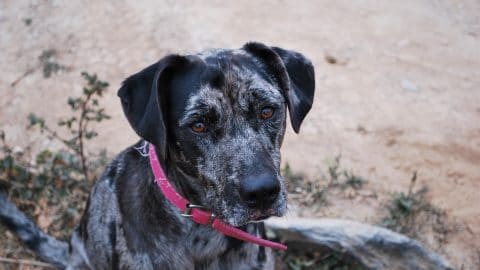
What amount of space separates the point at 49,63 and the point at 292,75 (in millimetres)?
4574

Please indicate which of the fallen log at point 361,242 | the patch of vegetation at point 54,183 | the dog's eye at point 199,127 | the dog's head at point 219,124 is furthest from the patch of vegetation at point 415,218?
the patch of vegetation at point 54,183

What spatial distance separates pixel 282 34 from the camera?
8156 mm

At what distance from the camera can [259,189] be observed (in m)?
3.48

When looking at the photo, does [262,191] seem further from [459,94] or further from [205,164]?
[459,94]

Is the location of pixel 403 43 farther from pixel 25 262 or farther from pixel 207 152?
pixel 25 262

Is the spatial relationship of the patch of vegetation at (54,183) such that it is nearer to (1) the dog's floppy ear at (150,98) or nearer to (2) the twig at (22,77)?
(2) the twig at (22,77)

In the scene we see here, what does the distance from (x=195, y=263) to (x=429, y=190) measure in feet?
9.76

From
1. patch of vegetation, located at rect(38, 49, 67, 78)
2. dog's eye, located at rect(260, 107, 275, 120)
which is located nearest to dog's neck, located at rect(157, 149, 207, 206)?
dog's eye, located at rect(260, 107, 275, 120)

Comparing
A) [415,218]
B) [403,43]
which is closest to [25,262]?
[415,218]

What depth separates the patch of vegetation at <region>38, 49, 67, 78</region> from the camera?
765 cm

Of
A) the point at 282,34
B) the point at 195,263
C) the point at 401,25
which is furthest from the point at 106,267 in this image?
the point at 401,25

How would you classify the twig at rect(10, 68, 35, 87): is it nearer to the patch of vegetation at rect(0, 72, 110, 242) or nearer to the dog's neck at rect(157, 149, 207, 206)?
the patch of vegetation at rect(0, 72, 110, 242)

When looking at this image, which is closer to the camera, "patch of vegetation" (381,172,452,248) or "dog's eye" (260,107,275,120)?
"dog's eye" (260,107,275,120)

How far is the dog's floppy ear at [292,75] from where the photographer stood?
394 cm
